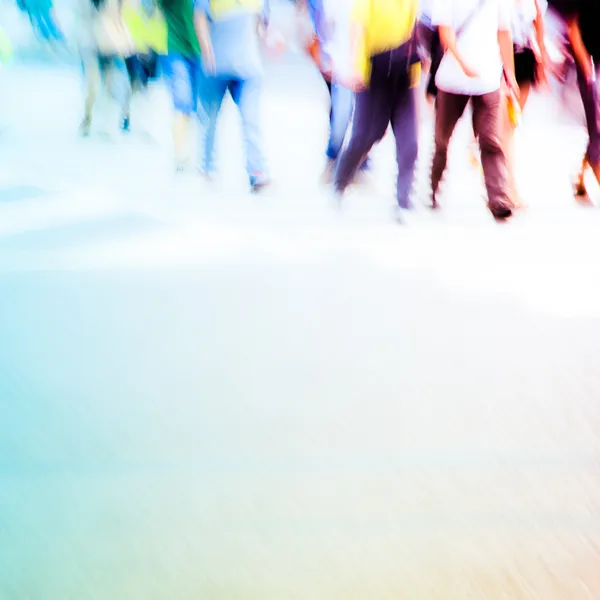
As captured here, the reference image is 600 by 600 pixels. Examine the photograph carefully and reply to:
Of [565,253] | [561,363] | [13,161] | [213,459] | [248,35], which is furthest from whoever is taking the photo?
[13,161]

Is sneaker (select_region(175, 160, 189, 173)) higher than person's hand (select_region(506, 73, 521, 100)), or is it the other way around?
person's hand (select_region(506, 73, 521, 100))

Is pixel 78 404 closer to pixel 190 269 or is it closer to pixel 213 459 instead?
pixel 213 459

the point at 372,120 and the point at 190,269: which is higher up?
the point at 372,120

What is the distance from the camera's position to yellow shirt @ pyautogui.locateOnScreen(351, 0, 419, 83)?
3.59m

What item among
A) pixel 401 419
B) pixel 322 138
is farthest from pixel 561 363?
pixel 322 138

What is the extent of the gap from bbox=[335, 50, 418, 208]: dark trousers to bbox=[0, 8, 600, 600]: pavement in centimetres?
34

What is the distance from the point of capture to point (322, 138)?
256 inches

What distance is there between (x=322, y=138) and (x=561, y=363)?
4.48 meters

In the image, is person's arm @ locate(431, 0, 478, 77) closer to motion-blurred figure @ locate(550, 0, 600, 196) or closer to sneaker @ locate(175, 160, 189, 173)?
motion-blurred figure @ locate(550, 0, 600, 196)

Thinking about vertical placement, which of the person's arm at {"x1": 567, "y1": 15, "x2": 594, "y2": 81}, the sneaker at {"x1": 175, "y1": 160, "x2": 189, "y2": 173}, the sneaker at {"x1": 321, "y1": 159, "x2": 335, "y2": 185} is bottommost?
the sneaker at {"x1": 175, "y1": 160, "x2": 189, "y2": 173}

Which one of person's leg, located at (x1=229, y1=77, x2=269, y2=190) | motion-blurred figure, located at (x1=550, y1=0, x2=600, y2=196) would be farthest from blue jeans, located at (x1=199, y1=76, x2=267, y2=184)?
motion-blurred figure, located at (x1=550, y1=0, x2=600, y2=196)

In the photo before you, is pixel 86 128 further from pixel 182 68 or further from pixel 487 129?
pixel 487 129

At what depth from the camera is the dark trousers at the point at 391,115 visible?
3770 mm

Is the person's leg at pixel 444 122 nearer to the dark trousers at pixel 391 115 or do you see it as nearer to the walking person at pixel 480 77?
the walking person at pixel 480 77
